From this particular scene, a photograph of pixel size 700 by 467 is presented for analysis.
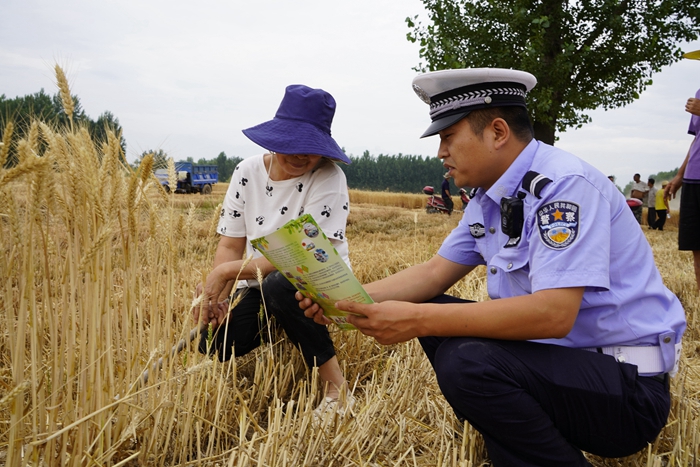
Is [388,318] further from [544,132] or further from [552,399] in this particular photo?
[544,132]

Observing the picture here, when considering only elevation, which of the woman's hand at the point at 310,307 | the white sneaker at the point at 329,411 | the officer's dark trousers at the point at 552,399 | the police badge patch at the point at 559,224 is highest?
the police badge patch at the point at 559,224

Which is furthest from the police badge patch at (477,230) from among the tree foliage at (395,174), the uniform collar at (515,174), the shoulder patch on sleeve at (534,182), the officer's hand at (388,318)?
the tree foliage at (395,174)

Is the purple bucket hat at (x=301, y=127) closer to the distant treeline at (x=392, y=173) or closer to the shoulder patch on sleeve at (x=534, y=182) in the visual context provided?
the shoulder patch on sleeve at (x=534, y=182)

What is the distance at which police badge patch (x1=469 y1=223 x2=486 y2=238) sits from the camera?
2.14m

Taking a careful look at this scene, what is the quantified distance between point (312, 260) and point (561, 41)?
1584 centimetres

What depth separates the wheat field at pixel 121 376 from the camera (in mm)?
1360

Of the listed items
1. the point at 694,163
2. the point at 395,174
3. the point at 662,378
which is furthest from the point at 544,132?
the point at 395,174

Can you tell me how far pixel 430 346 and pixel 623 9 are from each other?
645 inches

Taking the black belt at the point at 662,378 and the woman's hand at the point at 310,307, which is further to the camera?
the woman's hand at the point at 310,307

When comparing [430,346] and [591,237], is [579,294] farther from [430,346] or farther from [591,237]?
[430,346]

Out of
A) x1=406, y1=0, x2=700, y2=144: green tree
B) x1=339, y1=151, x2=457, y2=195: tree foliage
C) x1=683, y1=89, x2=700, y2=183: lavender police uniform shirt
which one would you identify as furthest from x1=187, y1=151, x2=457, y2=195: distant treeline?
x1=683, y1=89, x2=700, y2=183: lavender police uniform shirt

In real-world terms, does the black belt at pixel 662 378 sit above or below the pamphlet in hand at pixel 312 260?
below

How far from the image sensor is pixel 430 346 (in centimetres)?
214

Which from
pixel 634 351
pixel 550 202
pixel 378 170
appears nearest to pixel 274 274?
pixel 550 202
